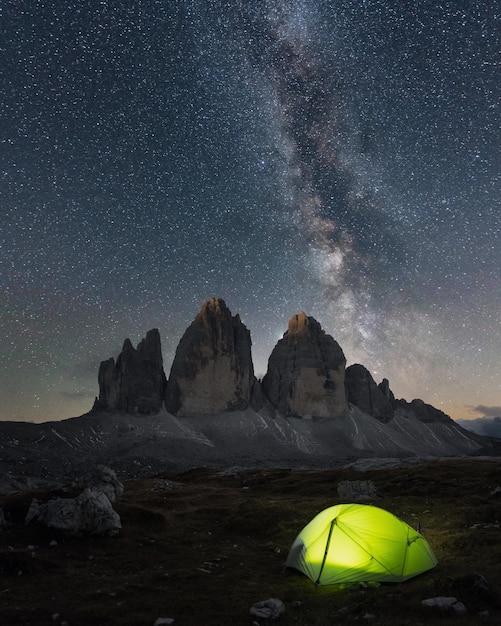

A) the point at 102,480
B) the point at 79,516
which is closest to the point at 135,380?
the point at 102,480

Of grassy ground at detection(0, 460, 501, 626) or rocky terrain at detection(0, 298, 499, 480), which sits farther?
rocky terrain at detection(0, 298, 499, 480)

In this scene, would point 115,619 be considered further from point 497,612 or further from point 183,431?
point 183,431

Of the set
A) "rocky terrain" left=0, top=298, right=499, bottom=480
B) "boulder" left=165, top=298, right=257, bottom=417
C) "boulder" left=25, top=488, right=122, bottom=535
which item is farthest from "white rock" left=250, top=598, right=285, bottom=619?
"boulder" left=165, top=298, right=257, bottom=417

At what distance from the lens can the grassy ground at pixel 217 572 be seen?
10.2 metres

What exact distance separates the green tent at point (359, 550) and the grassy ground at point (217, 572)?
0.38m

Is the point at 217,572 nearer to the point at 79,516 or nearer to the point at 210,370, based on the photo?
the point at 79,516

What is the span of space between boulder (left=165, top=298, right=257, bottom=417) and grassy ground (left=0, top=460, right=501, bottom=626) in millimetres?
154009

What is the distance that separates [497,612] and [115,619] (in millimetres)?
8944

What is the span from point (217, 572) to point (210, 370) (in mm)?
171663

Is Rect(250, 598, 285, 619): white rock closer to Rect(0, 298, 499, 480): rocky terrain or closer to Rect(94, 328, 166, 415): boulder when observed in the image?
Rect(0, 298, 499, 480): rocky terrain

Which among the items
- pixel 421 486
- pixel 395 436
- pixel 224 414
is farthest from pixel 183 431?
pixel 421 486

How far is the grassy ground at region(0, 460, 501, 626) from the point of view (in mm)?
10188

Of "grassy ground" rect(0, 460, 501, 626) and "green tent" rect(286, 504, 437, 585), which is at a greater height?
"green tent" rect(286, 504, 437, 585)

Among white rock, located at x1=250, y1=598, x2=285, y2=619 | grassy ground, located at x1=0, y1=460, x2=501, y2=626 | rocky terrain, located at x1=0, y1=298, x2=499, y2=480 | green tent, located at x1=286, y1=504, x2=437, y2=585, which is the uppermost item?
rocky terrain, located at x1=0, y1=298, x2=499, y2=480
